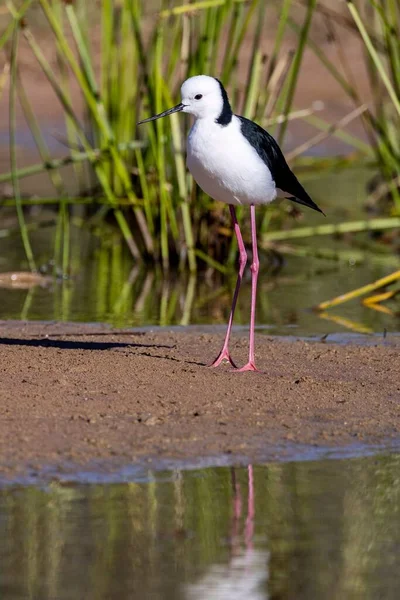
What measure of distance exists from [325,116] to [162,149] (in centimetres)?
957

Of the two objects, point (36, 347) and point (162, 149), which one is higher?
point (162, 149)

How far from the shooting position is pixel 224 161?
5.41 m

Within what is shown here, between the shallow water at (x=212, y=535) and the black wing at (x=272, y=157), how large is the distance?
1.84 m

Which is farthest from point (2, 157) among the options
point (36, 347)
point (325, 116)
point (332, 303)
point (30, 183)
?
point (36, 347)

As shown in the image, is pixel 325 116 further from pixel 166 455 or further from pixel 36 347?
pixel 166 455

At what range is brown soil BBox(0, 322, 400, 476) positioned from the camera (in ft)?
14.3

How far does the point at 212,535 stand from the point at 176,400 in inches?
56.2

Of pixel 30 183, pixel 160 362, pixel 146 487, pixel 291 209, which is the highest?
pixel 30 183

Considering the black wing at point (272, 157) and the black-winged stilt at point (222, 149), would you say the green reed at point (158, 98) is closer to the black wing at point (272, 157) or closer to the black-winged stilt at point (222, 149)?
the black wing at point (272, 157)

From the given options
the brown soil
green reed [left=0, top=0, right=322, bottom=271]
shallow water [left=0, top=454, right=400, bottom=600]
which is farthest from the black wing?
shallow water [left=0, top=454, right=400, bottom=600]

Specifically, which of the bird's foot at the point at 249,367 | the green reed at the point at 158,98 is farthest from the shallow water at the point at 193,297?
the bird's foot at the point at 249,367

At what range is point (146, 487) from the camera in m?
3.96

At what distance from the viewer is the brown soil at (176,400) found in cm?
437

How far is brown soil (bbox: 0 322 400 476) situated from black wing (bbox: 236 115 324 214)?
826mm
